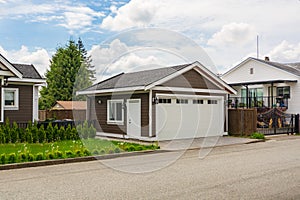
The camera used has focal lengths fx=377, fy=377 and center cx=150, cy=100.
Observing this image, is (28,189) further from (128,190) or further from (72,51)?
(72,51)

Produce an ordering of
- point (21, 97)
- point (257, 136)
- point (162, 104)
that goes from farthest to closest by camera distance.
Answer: point (21, 97) → point (257, 136) → point (162, 104)

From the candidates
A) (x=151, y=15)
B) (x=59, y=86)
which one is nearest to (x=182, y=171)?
(x=151, y=15)

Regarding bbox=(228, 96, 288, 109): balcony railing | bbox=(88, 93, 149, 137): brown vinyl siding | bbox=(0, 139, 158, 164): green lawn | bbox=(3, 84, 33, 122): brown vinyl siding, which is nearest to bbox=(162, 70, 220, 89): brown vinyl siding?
bbox=(88, 93, 149, 137): brown vinyl siding

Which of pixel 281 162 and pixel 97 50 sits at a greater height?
pixel 97 50

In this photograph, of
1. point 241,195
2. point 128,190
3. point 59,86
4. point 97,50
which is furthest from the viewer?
point 59,86

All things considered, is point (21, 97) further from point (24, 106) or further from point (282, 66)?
point (282, 66)

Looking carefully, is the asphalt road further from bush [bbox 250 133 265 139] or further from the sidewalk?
bush [bbox 250 133 265 139]

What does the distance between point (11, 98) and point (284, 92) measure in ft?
68.8

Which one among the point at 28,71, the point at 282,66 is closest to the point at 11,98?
the point at 28,71

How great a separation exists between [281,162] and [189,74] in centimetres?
869

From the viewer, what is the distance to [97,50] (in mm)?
16641

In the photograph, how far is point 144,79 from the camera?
742 inches

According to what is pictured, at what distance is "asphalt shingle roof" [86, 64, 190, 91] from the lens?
1831 centimetres

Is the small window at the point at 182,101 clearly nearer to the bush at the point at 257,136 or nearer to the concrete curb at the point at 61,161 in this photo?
the bush at the point at 257,136
